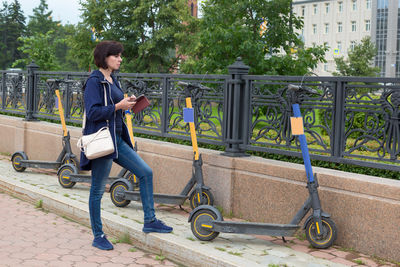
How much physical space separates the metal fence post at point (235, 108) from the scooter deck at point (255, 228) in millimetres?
1478

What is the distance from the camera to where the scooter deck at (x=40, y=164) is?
9.30 m

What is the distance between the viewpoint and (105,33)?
4056 centimetres

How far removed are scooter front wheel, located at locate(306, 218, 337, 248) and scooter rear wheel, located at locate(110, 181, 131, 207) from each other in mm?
2533

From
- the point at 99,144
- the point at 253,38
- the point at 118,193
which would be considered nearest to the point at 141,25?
the point at 253,38

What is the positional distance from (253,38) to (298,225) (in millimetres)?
9137

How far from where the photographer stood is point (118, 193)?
23.4 ft

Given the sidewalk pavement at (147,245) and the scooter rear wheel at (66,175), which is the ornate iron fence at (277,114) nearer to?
the sidewalk pavement at (147,245)

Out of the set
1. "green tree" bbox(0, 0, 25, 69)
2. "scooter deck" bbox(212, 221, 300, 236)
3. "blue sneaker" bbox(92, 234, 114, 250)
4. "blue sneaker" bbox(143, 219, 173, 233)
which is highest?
"green tree" bbox(0, 0, 25, 69)

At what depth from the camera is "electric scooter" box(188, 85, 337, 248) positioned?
5398 mm

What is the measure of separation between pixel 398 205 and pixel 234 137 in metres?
2.36

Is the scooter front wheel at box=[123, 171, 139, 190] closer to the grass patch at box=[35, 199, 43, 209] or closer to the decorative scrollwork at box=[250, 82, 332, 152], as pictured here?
the grass patch at box=[35, 199, 43, 209]

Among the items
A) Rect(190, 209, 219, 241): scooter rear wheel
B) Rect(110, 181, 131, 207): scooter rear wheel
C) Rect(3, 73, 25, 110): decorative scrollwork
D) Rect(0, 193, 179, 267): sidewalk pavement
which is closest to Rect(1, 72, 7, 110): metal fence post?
Rect(3, 73, 25, 110): decorative scrollwork

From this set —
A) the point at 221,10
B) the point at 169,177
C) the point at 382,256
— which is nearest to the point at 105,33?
the point at 221,10

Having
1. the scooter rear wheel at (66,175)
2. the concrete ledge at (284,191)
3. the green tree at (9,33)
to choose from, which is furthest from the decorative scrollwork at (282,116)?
the green tree at (9,33)
